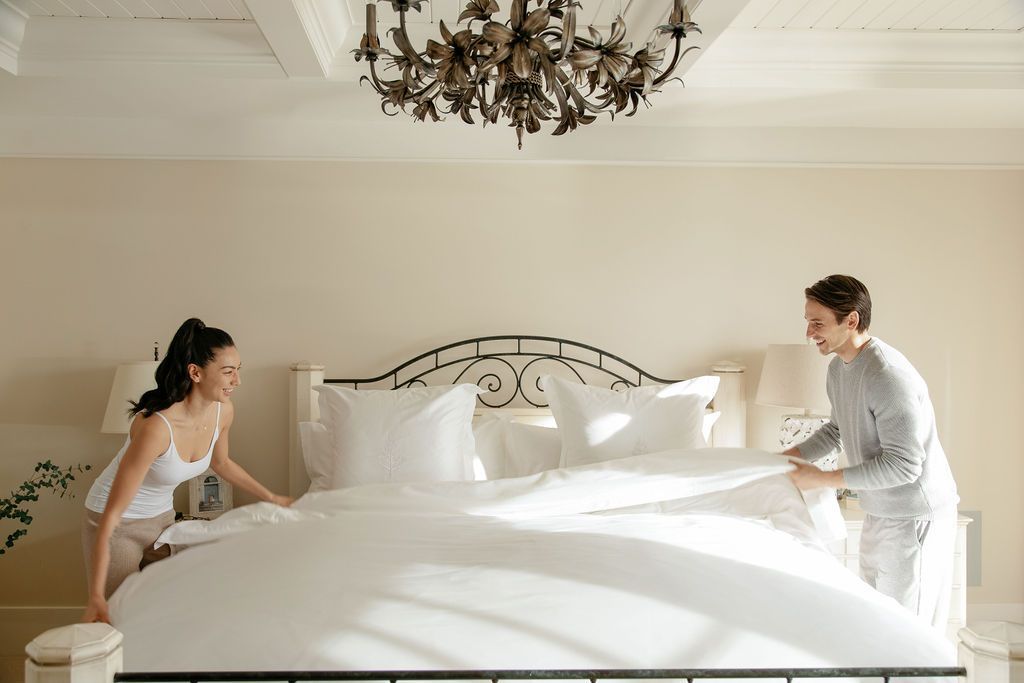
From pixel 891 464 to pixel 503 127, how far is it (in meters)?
2.22

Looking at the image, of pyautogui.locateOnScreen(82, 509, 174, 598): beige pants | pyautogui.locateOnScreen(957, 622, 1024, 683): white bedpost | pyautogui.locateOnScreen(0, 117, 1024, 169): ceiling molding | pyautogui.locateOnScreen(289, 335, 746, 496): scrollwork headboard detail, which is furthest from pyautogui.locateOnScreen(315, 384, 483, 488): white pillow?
pyautogui.locateOnScreen(957, 622, 1024, 683): white bedpost

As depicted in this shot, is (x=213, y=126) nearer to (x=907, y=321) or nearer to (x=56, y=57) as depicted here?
(x=56, y=57)

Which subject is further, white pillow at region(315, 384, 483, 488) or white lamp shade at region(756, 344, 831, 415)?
white lamp shade at region(756, 344, 831, 415)

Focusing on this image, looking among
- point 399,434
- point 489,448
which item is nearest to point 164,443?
point 399,434

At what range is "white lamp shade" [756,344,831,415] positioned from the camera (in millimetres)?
3117

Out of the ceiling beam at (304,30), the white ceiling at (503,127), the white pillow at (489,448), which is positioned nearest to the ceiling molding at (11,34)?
the white ceiling at (503,127)

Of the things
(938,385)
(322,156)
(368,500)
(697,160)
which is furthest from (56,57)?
(938,385)

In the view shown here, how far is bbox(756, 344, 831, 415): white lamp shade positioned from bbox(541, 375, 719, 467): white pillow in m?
0.34

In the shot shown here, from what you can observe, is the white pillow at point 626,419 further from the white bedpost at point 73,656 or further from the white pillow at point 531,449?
the white bedpost at point 73,656

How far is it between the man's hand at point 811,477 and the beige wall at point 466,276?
1139 millimetres

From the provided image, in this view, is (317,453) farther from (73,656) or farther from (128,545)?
(73,656)

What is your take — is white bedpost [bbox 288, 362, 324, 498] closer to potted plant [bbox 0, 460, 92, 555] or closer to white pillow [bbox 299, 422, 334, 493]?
white pillow [bbox 299, 422, 334, 493]

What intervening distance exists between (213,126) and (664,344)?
2.46m

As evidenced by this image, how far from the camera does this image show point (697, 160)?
3439 mm
